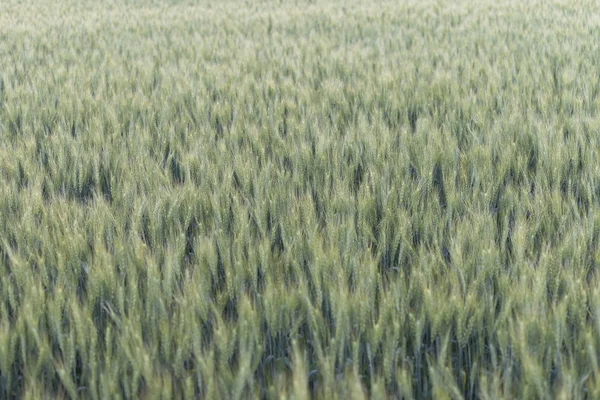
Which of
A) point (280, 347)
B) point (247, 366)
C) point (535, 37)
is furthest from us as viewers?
point (535, 37)

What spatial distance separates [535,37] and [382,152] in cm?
280

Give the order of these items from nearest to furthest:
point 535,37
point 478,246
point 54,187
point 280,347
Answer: point 280,347 < point 478,246 < point 54,187 < point 535,37

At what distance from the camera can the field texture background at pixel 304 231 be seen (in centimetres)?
99

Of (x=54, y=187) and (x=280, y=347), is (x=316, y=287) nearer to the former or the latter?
(x=280, y=347)

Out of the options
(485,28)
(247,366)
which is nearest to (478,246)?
(247,366)

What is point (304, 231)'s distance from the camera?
4.69 ft

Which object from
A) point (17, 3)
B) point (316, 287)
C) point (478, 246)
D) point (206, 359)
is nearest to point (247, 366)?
point (206, 359)

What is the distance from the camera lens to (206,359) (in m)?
0.93

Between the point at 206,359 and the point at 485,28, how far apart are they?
175 inches

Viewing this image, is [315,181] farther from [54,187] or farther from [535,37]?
[535,37]

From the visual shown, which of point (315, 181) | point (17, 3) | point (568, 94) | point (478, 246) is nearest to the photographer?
point (478, 246)

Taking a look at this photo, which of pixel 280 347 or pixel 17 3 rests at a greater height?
pixel 17 3

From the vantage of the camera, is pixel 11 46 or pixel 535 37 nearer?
pixel 535 37

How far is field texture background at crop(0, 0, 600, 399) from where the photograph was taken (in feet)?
3.26
